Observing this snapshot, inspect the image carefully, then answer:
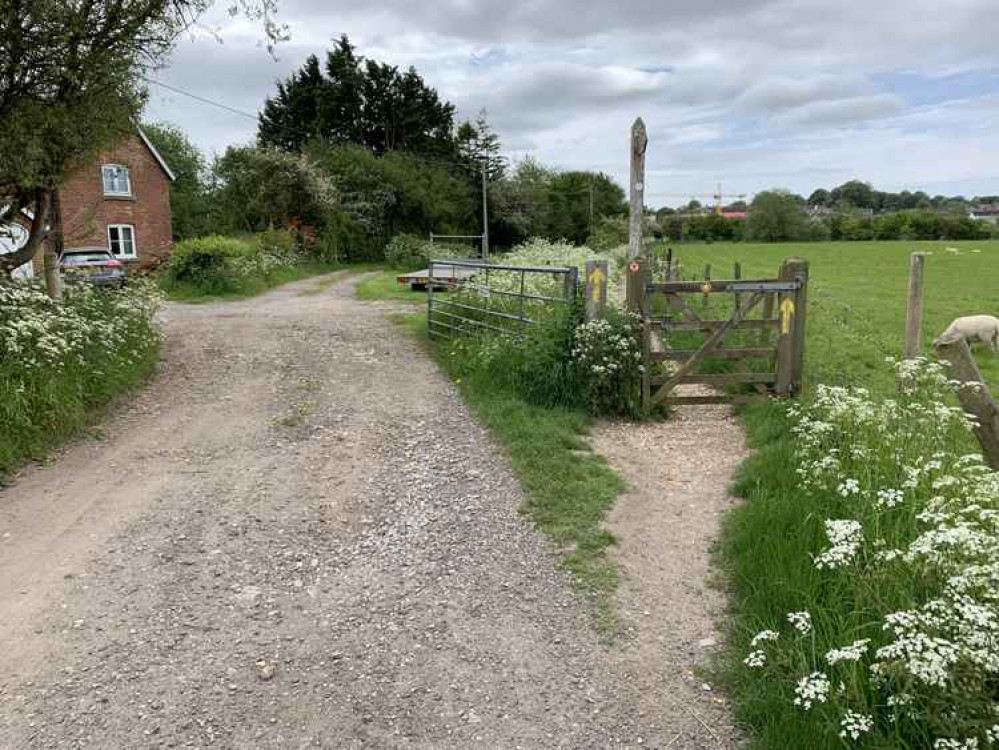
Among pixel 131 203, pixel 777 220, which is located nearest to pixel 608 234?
pixel 131 203

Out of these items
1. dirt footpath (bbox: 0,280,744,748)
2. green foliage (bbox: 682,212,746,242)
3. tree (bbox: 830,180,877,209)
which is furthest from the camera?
tree (bbox: 830,180,877,209)

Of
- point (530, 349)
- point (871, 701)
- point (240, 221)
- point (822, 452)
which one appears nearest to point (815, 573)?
point (871, 701)

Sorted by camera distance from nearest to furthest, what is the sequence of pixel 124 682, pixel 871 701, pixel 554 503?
pixel 871 701, pixel 124 682, pixel 554 503

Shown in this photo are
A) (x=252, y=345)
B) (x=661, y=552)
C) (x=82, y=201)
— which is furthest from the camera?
(x=82, y=201)

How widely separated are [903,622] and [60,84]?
31.8 ft

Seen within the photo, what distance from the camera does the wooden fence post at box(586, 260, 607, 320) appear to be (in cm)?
849

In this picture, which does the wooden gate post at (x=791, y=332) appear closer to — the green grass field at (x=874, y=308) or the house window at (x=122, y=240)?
the green grass field at (x=874, y=308)

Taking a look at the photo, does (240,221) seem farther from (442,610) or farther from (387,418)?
(442,610)

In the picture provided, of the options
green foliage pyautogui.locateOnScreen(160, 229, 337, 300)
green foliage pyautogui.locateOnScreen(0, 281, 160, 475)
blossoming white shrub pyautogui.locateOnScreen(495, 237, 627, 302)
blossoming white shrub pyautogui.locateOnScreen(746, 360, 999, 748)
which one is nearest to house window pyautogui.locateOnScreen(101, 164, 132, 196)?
green foliage pyautogui.locateOnScreen(160, 229, 337, 300)

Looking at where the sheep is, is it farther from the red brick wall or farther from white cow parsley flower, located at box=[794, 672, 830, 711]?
the red brick wall

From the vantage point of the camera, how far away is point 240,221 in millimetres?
39438

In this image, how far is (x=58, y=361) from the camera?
796cm

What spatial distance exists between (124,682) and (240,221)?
38.8 m

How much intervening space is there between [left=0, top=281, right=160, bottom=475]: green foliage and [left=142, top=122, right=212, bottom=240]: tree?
4176 centimetres
